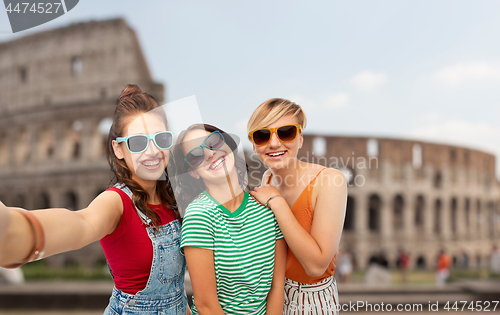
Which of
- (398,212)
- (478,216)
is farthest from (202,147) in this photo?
(478,216)

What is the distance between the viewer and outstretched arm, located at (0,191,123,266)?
95 cm

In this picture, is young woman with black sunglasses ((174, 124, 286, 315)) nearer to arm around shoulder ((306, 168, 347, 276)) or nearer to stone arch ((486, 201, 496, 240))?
arm around shoulder ((306, 168, 347, 276))

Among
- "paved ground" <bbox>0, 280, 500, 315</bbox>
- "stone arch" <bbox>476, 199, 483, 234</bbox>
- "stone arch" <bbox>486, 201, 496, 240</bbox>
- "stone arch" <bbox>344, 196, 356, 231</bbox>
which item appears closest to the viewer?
"paved ground" <bbox>0, 280, 500, 315</bbox>

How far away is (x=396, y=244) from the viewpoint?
21.4 m

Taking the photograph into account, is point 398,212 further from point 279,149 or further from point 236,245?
point 236,245

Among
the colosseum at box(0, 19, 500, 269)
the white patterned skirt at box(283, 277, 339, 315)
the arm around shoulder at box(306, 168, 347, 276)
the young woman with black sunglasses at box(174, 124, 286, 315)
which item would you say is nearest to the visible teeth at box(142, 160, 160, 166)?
the young woman with black sunglasses at box(174, 124, 286, 315)

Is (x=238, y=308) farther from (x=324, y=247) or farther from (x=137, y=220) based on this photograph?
(x=137, y=220)

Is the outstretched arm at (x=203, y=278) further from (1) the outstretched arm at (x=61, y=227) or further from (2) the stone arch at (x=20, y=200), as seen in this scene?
(2) the stone arch at (x=20, y=200)

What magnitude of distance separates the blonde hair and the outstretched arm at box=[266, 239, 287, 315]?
54cm

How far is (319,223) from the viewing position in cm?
152

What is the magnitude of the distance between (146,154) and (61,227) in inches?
20.0

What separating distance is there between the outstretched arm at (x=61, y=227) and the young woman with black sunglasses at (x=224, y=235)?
11.9 inches

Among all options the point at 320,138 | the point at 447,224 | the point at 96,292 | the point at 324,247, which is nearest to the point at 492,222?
the point at 447,224

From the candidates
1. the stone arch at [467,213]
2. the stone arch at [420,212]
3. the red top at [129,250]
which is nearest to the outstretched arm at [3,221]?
the red top at [129,250]
